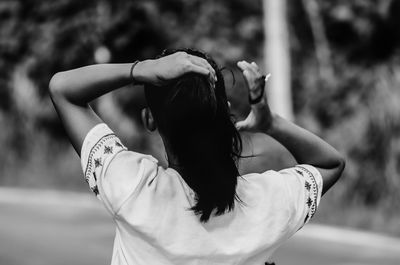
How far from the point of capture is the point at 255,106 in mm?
1892

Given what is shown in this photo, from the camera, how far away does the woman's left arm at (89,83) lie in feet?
5.80

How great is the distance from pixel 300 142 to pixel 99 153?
469 mm

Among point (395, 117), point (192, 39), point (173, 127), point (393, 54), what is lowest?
point (173, 127)

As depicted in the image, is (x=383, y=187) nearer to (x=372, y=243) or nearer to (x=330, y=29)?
(x=372, y=243)

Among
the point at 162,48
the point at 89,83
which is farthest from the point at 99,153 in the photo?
the point at 162,48

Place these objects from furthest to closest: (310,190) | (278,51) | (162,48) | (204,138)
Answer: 1. (162,48)
2. (278,51)
3. (310,190)
4. (204,138)

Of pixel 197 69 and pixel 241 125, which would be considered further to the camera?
pixel 241 125

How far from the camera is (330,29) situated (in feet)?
→ 55.0

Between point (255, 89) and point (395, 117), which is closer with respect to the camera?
point (255, 89)

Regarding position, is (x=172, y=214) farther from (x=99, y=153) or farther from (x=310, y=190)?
(x=310, y=190)

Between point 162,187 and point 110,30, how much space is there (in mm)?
14806

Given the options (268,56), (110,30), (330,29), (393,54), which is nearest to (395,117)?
(268,56)

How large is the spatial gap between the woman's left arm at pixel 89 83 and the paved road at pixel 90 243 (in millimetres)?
7003

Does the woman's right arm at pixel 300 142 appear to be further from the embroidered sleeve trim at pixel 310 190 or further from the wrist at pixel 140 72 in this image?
the wrist at pixel 140 72
